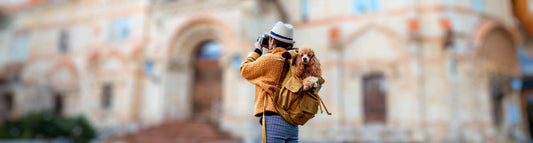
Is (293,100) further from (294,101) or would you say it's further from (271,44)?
(271,44)

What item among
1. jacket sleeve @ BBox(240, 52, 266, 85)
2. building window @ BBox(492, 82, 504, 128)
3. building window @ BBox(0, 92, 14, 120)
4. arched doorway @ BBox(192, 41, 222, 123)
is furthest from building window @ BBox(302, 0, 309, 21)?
building window @ BBox(0, 92, 14, 120)

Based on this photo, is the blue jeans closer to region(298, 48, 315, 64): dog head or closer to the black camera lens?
region(298, 48, 315, 64): dog head

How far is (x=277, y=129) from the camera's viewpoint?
9.49 feet

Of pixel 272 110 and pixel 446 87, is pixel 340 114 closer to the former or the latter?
pixel 446 87

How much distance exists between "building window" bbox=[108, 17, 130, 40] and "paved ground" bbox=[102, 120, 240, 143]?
19.6 ft

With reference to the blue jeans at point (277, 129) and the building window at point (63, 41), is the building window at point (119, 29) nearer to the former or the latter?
the building window at point (63, 41)

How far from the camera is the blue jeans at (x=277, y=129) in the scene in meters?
2.89

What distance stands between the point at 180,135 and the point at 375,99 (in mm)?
7719

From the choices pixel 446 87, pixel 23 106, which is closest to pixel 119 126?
pixel 23 106

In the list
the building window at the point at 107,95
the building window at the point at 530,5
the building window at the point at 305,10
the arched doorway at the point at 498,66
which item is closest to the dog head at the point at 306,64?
the arched doorway at the point at 498,66

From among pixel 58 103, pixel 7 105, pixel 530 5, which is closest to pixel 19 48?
pixel 7 105

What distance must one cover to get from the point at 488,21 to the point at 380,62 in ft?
15.6

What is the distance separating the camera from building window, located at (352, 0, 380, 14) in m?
15.5

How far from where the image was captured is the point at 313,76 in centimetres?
286
